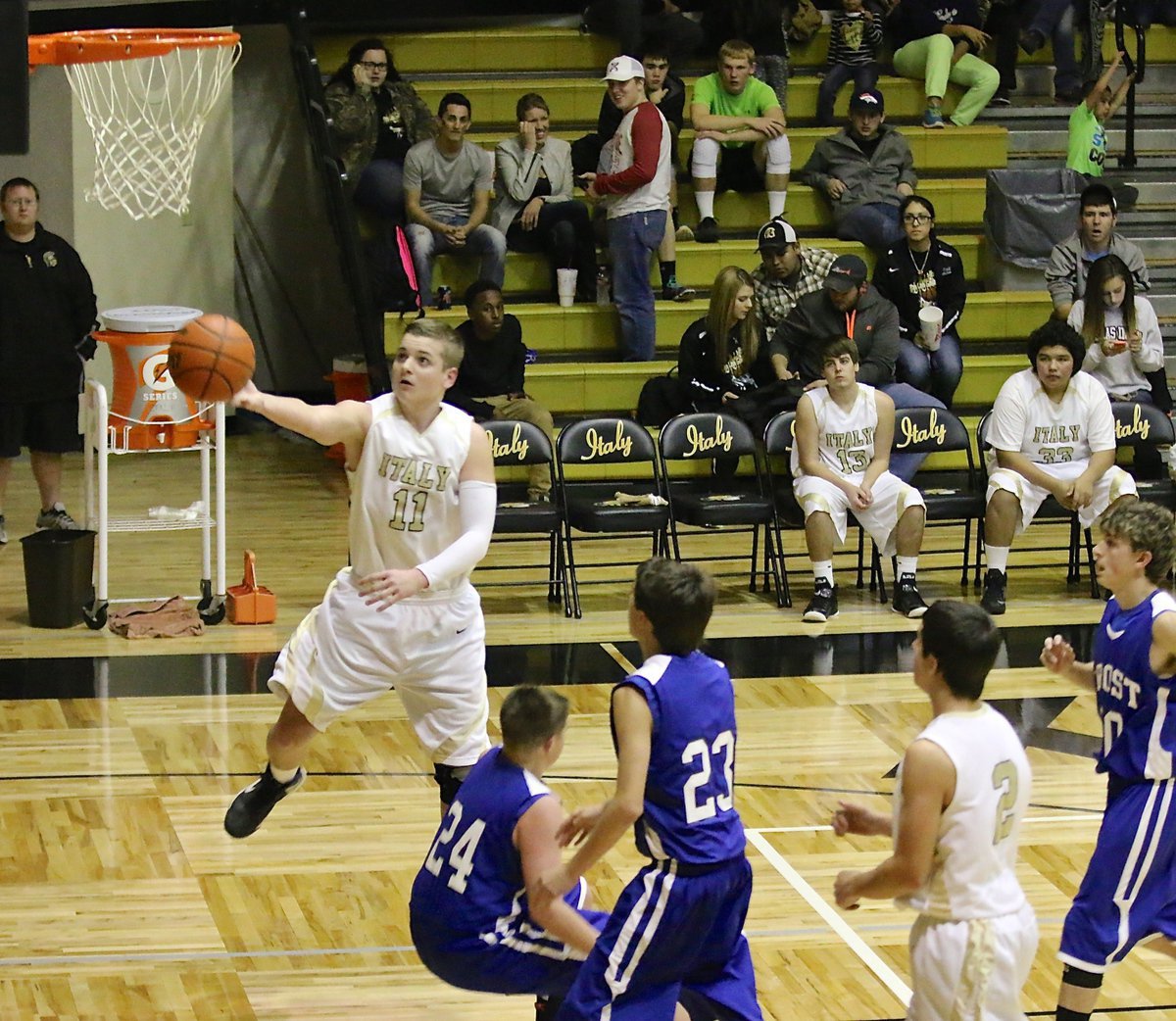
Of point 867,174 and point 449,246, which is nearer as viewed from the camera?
point 449,246

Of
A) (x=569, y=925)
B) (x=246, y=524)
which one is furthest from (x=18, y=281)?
(x=569, y=925)

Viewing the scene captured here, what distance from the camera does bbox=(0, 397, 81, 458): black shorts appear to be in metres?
10.2

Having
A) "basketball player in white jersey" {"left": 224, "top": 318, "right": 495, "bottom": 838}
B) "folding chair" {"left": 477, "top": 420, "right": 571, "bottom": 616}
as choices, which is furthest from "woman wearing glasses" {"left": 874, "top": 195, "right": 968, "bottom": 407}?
"basketball player in white jersey" {"left": 224, "top": 318, "right": 495, "bottom": 838}

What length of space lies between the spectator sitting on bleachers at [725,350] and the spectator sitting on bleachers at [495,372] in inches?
35.8

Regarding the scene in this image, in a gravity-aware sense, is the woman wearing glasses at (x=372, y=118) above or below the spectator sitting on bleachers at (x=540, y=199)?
above

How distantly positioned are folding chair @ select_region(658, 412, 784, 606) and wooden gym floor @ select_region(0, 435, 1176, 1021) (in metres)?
0.43

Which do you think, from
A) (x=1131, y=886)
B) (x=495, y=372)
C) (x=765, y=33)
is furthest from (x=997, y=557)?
(x=765, y=33)

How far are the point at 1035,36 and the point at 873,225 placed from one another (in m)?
2.62

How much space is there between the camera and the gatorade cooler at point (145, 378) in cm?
898

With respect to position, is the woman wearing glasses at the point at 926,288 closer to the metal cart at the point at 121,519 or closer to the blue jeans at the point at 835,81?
the blue jeans at the point at 835,81

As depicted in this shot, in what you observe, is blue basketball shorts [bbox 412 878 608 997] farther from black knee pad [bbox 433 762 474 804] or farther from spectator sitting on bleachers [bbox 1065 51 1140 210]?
spectator sitting on bleachers [bbox 1065 51 1140 210]

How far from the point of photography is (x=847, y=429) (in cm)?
938

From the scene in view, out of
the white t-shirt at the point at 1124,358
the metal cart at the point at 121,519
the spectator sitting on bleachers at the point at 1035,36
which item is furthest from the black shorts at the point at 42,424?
the spectator sitting on bleachers at the point at 1035,36

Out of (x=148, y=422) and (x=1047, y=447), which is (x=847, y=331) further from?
(x=148, y=422)
